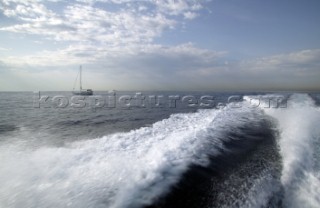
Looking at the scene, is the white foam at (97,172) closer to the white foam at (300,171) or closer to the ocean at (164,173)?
the ocean at (164,173)

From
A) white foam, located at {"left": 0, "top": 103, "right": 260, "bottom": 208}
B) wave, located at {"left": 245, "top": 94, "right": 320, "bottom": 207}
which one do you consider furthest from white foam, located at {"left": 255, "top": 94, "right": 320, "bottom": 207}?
white foam, located at {"left": 0, "top": 103, "right": 260, "bottom": 208}

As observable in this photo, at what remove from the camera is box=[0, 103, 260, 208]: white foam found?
4820mm

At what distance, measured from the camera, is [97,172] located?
6164 mm

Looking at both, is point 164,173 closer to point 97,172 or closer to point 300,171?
point 97,172

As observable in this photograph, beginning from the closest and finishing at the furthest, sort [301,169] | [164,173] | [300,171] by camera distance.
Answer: [164,173], [300,171], [301,169]

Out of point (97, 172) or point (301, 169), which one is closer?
point (97, 172)

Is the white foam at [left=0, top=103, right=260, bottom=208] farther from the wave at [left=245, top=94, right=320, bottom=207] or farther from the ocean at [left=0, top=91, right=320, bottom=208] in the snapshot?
the wave at [left=245, top=94, right=320, bottom=207]

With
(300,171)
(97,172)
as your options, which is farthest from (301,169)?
(97,172)

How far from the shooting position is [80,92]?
76.9 meters

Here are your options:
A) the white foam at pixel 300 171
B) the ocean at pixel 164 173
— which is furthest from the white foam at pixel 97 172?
the white foam at pixel 300 171

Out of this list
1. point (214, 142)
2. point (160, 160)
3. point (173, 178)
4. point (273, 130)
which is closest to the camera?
point (173, 178)

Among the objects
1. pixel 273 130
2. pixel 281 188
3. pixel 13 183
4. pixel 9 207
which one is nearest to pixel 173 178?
pixel 281 188

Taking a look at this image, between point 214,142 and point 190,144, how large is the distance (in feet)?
4.57

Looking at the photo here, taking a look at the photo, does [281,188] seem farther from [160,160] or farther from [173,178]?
[160,160]
